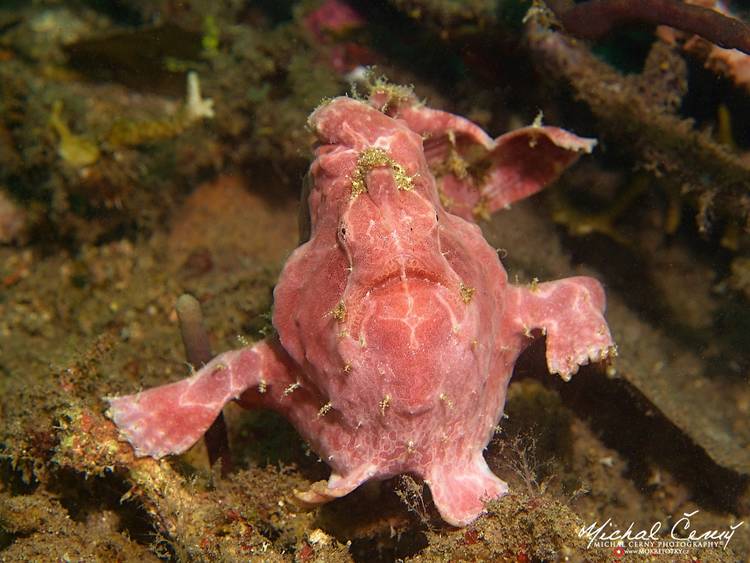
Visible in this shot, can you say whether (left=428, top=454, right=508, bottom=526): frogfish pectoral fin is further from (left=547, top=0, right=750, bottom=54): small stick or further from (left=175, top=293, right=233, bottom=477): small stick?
(left=547, top=0, right=750, bottom=54): small stick

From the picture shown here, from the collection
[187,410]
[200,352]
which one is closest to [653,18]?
[200,352]

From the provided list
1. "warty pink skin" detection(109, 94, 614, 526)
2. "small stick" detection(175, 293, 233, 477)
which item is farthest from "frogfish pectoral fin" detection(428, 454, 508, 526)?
"small stick" detection(175, 293, 233, 477)

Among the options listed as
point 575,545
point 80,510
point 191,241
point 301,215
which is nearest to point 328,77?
point 191,241

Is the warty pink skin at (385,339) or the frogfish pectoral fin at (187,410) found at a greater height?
the warty pink skin at (385,339)

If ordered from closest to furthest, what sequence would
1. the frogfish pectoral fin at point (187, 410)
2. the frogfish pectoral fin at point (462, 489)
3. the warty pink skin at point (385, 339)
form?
the warty pink skin at point (385, 339) → the frogfish pectoral fin at point (462, 489) → the frogfish pectoral fin at point (187, 410)

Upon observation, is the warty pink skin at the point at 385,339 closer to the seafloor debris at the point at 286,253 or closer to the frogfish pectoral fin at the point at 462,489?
the frogfish pectoral fin at the point at 462,489

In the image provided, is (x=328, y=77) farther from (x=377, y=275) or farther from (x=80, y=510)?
(x=80, y=510)

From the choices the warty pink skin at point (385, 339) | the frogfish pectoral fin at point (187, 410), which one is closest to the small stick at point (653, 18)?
the warty pink skin at point (385, 339)
